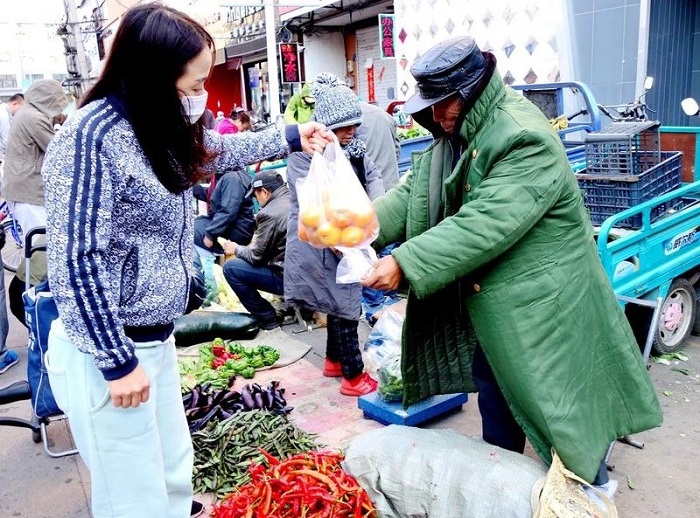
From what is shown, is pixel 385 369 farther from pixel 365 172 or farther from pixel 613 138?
pixel 613 138

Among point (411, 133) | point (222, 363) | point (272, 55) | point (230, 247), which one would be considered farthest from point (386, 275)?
point (272, 55)

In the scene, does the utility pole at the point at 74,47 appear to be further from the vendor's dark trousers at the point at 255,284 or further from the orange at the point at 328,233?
the orange at the point at 328,233

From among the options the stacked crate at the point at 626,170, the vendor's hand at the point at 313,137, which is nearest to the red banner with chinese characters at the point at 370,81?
the stacked crate at the point at 626,170

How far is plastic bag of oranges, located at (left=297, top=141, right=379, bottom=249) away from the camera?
2.47m

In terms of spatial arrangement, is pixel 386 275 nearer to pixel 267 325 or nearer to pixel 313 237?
pixel 313 237

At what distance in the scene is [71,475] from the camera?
3.55 m

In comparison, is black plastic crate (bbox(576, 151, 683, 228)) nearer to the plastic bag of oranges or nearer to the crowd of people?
the crowd of people

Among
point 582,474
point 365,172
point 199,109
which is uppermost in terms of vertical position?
point 199,109

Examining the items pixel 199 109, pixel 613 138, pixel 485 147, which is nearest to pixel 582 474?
pixel 485 147

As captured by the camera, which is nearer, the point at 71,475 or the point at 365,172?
the point at 71,475

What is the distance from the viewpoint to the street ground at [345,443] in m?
3.07

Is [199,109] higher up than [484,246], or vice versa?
[199,109]

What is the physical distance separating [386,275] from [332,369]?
2568mm

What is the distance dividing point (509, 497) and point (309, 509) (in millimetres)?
808
